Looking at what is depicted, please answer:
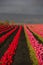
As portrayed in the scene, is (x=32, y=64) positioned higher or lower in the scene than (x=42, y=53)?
lower

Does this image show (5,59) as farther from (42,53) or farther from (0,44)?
(0,44)

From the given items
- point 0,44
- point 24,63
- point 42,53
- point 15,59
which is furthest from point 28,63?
point 0,44

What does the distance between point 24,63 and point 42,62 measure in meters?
4.12

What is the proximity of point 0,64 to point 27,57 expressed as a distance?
6.50 meters

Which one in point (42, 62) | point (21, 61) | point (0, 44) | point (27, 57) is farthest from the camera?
point (0, 44)

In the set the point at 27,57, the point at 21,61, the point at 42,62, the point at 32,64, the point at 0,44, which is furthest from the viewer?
the point at 0,44

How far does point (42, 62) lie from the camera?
14164mm

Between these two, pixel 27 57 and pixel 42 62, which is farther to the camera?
pixel 27 57

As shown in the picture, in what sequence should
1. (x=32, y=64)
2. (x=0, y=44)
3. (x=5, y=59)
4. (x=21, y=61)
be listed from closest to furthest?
Answer: 1. (x=5, y=59)
2. (x=32, y=64)
3. (x=21, y=61)
4. (x=0, y=44)

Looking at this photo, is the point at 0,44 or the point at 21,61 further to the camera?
the point at 0,44

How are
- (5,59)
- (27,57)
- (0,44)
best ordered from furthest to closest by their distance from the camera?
(0,44)
(27,57)
(5,59)

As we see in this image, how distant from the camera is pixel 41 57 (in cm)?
1438

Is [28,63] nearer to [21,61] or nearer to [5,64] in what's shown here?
[21,61]

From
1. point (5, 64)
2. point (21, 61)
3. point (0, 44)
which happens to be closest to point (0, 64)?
point (5, 64)
